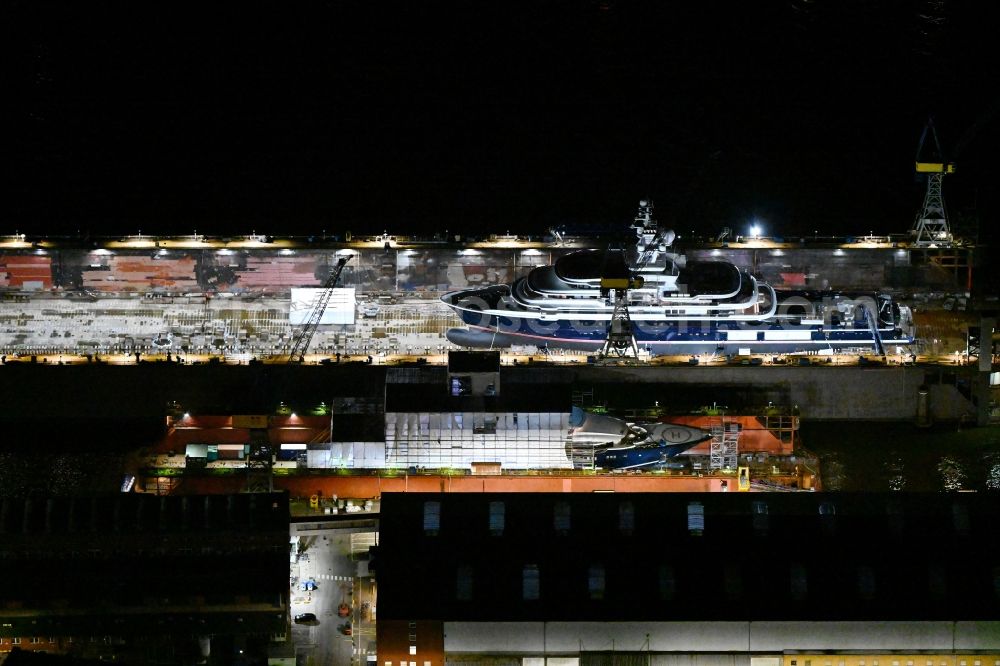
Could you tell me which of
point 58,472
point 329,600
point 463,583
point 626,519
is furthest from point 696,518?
point 58,472

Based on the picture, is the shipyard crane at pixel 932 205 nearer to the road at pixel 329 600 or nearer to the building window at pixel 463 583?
the road at pixel 329 600

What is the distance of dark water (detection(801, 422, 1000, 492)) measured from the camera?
3312 centimetres

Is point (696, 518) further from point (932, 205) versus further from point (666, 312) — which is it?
point (932, 205)

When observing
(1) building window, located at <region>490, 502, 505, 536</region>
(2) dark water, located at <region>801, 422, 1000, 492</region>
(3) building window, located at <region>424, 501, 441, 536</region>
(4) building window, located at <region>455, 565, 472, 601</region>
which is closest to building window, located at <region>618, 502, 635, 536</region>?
(1) building window, located at <region>490, 502, 505, 536</region>

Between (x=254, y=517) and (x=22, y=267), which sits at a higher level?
(x=22, y=267)

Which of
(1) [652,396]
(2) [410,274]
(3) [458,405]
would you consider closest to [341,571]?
(3) [458,405]

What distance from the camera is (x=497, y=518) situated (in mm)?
25484

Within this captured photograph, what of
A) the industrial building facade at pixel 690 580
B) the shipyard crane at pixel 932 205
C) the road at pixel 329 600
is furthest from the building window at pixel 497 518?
the shipyard crane at pixel 932 205

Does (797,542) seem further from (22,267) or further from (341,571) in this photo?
(22,267)

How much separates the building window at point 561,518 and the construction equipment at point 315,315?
46.5ft

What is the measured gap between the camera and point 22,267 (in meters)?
41.4

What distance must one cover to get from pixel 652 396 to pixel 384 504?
12.4m

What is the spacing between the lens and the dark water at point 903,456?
3312 centimetres

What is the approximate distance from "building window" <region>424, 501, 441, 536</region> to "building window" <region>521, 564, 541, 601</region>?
145 cm
